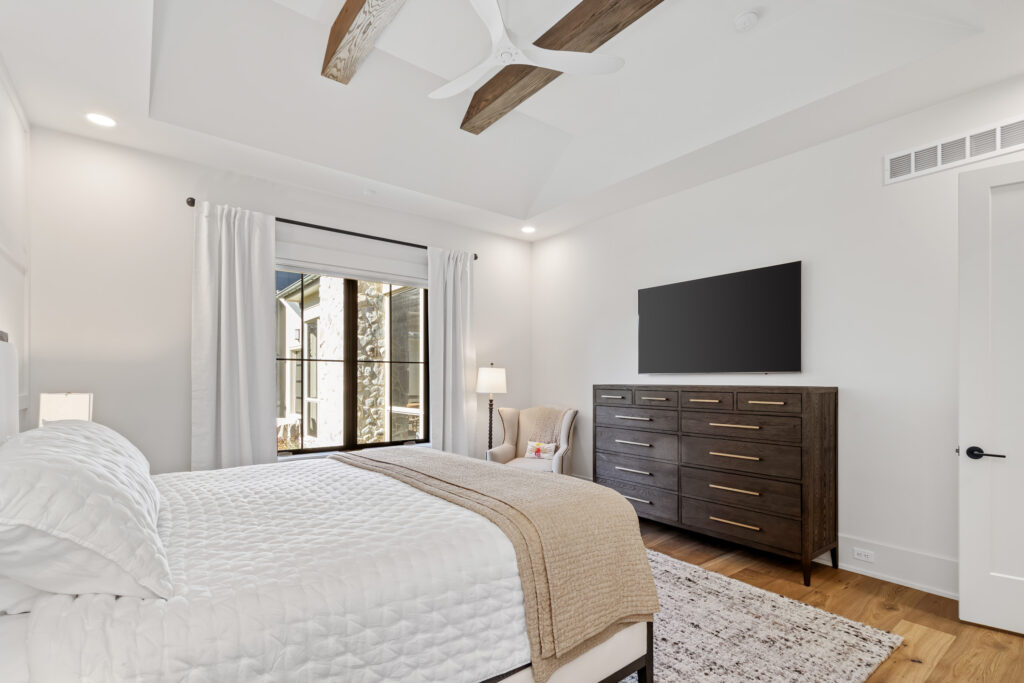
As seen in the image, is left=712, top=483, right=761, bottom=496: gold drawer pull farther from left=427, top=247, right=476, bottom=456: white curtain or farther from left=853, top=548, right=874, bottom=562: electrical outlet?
left=427, top=247, right=476, bottom=456: white curtain

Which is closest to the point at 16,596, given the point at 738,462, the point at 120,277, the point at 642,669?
the point at 642,669

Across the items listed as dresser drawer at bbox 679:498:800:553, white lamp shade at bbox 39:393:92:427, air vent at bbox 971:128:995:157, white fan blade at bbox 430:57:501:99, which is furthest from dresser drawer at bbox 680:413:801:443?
white lamp shade at bbox 39:393:92:427

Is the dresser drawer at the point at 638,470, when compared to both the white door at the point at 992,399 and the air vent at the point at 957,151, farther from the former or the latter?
the air vent at the point at 957,151

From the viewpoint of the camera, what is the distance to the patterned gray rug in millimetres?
1969

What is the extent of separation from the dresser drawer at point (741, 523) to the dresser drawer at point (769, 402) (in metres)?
0.61

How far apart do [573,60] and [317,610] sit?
2341 mm

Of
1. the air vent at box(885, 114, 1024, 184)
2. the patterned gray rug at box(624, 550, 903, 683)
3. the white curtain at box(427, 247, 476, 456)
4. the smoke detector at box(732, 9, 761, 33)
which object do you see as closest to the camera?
the patterned gray rug at box(624, 550, 903, 683)

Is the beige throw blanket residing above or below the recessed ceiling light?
below

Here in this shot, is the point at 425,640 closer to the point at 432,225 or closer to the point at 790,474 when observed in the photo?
the point at 790,474

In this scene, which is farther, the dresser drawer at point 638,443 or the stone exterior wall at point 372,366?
the stone exterior wall at point 372,366

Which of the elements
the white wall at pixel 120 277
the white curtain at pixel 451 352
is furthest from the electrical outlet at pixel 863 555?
the white wall at pixel 120 277

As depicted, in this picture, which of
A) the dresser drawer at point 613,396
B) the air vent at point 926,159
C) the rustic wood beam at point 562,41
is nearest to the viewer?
the rustic wood beam at point 562,41

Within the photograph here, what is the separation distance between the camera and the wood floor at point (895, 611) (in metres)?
2.02

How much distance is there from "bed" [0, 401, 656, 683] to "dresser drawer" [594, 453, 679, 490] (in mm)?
1775
